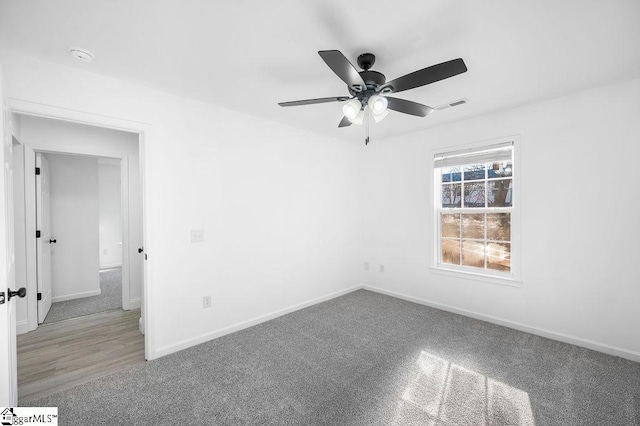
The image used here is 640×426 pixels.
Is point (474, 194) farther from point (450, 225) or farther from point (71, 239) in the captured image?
point (71, 239)

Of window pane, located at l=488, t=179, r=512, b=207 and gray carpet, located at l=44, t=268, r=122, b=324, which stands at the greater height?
window pane, located at l=488, t=179, r=512, b=207

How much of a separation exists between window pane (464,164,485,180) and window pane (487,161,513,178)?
0.09m

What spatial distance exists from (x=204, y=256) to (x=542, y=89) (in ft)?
12.3

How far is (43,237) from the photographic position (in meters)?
3.45

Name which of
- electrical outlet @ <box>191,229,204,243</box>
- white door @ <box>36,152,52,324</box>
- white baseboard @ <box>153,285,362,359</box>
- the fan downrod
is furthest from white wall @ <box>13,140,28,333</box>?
the fan downrod

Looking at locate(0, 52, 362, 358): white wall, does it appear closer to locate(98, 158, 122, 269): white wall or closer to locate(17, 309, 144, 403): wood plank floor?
locate(17, 309, 144, 403): wood plank floor

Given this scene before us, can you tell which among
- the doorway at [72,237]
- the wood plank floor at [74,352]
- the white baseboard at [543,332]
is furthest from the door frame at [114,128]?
the white baseboard at [543,332]

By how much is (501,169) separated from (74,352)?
4.97 meters

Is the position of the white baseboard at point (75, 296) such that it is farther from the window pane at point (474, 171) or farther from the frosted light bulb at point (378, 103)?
the window pane at point (474, 171)

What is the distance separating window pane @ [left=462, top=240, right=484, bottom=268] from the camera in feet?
11.6

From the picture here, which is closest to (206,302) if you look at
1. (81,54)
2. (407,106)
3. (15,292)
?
(15,292)

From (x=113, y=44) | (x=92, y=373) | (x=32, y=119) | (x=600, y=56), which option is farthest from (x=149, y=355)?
(x=600, y=56)

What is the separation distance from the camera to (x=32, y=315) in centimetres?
311

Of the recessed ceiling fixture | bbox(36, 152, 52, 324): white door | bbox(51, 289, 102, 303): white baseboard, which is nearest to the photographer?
the recessed ceiling fixture
